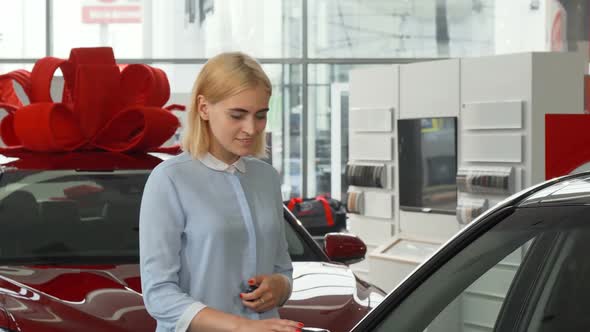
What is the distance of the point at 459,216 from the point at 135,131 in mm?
4236

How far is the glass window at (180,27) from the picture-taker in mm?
13898

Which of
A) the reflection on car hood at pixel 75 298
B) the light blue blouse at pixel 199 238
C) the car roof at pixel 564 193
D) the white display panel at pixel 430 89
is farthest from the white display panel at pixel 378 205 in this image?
the car roof at pixel 564 193

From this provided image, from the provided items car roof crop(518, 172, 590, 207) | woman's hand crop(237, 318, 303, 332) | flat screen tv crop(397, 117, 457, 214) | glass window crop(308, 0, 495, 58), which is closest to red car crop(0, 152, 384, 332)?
woman's hand crop(237, 318, 303, 332)

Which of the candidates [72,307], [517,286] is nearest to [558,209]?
[517,286]

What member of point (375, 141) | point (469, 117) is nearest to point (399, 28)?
point (375, 141)

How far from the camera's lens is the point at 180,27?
46.3 feet

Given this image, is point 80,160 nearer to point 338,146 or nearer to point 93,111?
point 93,111

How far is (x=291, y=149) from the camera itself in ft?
46.5

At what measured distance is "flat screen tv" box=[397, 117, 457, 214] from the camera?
834 centimetres

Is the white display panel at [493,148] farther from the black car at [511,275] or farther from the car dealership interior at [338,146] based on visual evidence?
the black car at [511,275]

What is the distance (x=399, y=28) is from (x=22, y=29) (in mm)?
4708

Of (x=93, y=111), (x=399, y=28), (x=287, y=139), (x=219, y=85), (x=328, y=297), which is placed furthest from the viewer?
(x=287, y=139)

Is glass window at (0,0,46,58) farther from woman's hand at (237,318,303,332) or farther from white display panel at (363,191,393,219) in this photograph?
woman's hand at (237,318,303,332)

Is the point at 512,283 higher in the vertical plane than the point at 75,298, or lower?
higher
